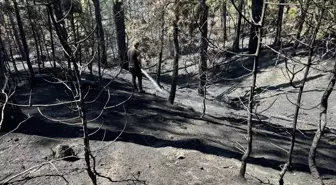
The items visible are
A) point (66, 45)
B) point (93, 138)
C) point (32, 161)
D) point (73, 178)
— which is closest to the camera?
point (66, 45)

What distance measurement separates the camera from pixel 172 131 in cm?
809

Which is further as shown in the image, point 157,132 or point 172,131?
point 172,131

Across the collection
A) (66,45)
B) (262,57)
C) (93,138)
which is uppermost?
(66,45)

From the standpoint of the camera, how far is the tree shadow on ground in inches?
275

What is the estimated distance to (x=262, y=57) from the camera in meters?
23.7

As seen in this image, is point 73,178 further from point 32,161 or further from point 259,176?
point 259,176

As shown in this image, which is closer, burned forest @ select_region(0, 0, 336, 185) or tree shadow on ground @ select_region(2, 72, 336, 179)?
burned forest @ select_region(0, 0, 336, 185)

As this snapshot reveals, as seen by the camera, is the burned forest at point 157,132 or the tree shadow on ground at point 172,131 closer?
the burned forest at point 157,132

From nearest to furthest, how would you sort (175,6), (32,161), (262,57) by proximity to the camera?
(32,161) → (175,6) → (262,57)

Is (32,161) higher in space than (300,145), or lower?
higher

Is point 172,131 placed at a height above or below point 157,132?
below

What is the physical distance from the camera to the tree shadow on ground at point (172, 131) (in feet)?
22.9

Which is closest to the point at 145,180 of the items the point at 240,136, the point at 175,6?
the point at 240,136

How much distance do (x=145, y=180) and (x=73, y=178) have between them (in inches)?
44.8
